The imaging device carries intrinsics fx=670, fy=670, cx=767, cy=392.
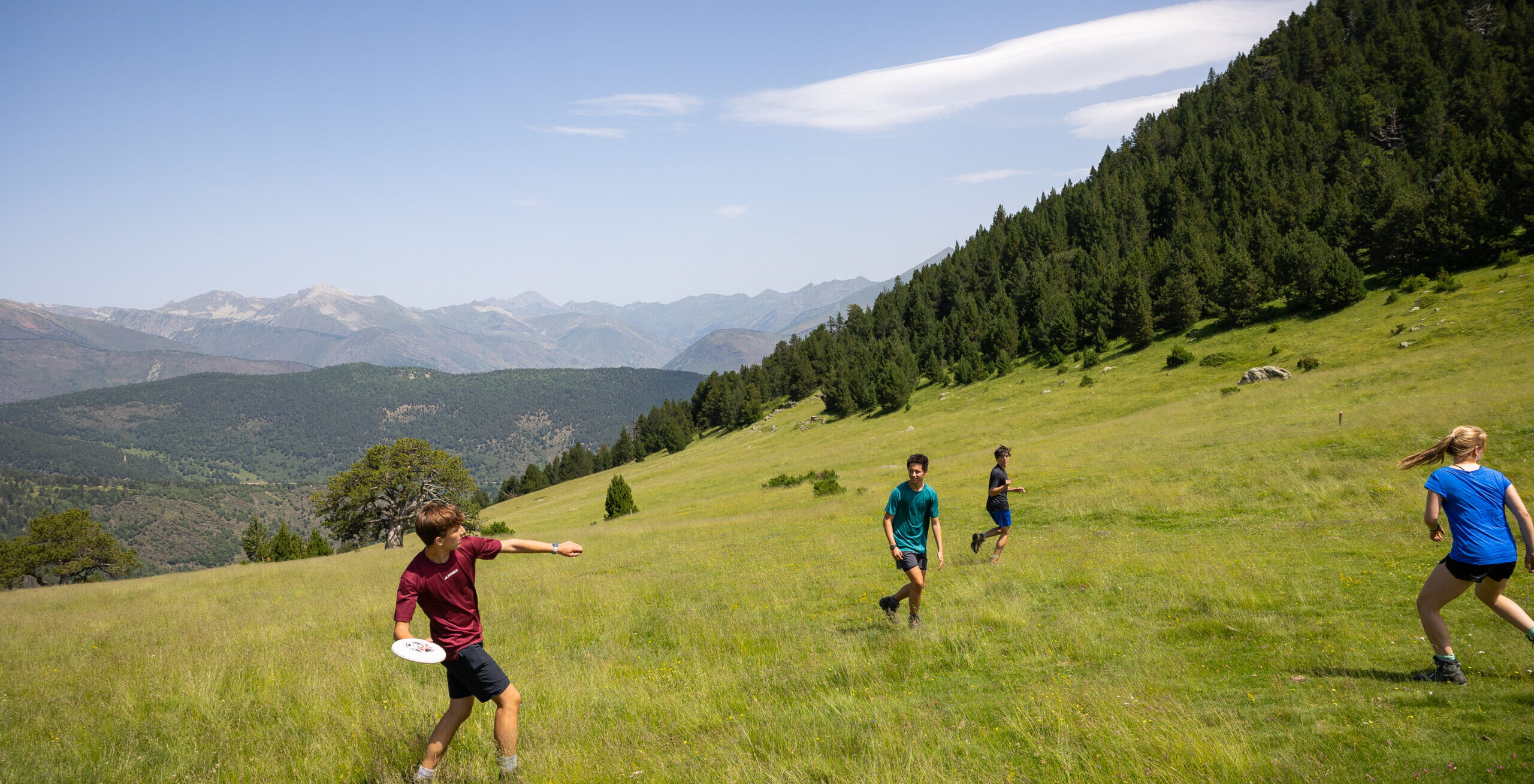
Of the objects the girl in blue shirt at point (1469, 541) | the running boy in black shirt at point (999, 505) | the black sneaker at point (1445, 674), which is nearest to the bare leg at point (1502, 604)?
the girl in blue shirt at point (1469, 541)

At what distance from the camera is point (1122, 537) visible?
16.7m

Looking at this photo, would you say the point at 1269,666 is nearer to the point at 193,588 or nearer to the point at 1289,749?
the point at 1289,749

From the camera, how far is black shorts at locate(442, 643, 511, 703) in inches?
217

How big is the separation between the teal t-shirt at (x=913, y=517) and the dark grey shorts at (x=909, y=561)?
0.17 ft

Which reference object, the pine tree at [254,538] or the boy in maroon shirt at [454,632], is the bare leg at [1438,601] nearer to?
the boy in maroon shirt at [454,632]

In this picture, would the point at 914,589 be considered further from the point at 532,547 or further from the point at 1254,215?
the point at 1254,215

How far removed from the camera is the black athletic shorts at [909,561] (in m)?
9.30

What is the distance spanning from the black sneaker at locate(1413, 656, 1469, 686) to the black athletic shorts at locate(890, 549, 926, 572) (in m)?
Answer: 5.09

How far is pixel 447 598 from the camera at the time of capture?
5.57m

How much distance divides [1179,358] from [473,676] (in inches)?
2398

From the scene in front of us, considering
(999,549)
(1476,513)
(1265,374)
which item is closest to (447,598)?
(1476,513)

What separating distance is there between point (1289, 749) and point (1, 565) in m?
75.5

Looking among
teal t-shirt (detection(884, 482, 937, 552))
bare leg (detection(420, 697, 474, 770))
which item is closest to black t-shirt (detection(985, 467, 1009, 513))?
teal t-shirt (detection(884, 482, 937, 552))

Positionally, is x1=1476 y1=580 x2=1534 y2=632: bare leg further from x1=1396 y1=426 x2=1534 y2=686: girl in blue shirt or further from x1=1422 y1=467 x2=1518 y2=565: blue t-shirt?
x1=1422 y1=467 x2=1518 y2=565: blue t-shirt
